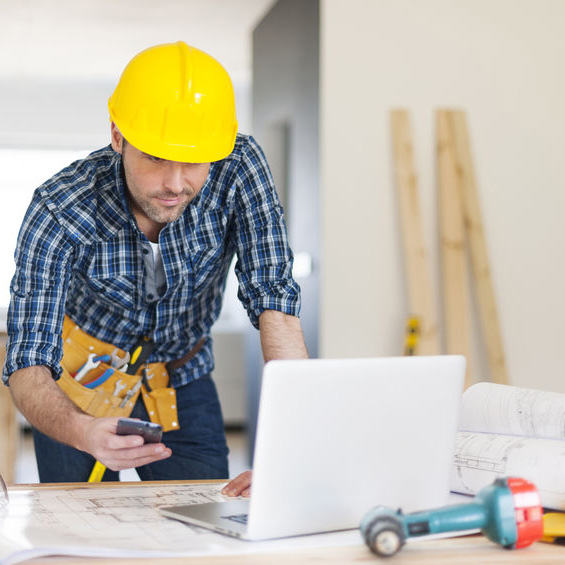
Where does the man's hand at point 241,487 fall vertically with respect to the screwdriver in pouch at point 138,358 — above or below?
below

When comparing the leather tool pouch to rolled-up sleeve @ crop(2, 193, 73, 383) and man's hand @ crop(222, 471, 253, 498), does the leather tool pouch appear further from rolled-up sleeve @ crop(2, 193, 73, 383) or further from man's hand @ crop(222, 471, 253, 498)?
man's hand @ crop(222, 471, 253, 498)

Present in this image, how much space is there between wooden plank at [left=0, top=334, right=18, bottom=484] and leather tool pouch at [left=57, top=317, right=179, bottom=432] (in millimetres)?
653

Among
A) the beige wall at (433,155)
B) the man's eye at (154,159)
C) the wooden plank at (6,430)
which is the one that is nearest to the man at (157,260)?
the man's eye at (154,159)

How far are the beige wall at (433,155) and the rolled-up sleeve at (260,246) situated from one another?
204 centimetres

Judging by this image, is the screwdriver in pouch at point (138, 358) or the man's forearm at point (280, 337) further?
the screwdriver in pouch at point (138, 358)

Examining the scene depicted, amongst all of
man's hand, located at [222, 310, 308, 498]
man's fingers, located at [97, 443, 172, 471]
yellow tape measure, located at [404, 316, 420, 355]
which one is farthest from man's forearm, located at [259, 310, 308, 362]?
yellow tape measure, located at [404, 316, 420, 355]

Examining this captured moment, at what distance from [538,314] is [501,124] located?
35.4 inches

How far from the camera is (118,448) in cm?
137

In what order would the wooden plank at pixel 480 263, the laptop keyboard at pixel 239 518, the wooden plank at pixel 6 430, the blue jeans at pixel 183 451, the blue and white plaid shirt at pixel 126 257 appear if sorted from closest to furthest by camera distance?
the laptop keyboard at pixel 239 518
the blue and white plaid shirt at pixel 126 257
the blue jeans at pixel 183 451
the wooden plank at pixel 6 430
the wooden plank at pixel 480 263

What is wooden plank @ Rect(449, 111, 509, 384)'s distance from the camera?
3.98 meters

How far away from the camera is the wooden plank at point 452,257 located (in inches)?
156

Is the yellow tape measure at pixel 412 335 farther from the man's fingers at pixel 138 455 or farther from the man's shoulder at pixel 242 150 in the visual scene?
the man's fingers at pixel 138 455

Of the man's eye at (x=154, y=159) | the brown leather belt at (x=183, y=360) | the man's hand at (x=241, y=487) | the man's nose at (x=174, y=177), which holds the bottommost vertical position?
the man's hand at (x=241, y=487)

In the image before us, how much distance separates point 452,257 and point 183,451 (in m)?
2.12
